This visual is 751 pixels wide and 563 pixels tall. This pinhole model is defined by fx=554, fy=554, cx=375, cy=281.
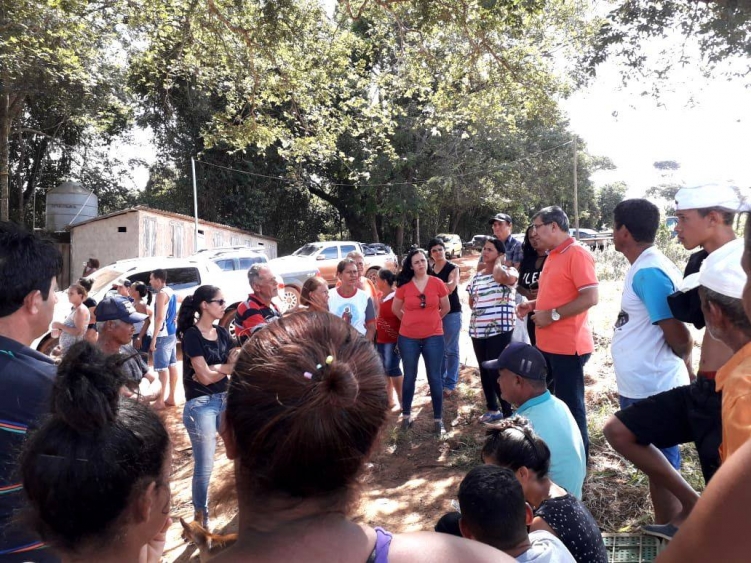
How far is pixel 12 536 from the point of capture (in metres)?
1.73

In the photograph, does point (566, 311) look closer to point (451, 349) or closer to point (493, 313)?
point (493, 313)

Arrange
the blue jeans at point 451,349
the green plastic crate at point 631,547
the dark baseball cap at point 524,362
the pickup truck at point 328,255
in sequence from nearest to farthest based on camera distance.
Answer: the green plastic crate at point 631,547, the dark baseball cap at point 524,362, the blue jeans at point 451,349, the pickup truck at point 328,255

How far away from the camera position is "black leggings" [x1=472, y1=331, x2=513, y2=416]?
5.53 meters

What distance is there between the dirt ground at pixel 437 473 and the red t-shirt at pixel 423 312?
3.43ft

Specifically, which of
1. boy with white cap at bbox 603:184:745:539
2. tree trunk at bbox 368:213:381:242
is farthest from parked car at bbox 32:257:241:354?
tree trunk at bbox 368:213:381:242

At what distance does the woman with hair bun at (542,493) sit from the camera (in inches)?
89.0

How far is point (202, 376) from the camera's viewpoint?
12.3 ft

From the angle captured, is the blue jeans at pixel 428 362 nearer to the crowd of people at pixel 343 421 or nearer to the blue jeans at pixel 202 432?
the crowd of people at pixel 343 421

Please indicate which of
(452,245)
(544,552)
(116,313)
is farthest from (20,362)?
(452,245)

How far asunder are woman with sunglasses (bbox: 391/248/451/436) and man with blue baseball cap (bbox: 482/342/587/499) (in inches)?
84.6

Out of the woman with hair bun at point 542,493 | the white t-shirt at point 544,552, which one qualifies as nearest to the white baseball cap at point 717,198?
the woman with hair bun at point 542,493

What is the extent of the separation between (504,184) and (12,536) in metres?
27.6

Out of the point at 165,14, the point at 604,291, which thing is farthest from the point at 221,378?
the point at 604,291

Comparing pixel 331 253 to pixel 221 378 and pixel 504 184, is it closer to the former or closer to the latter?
pixel 504 184
